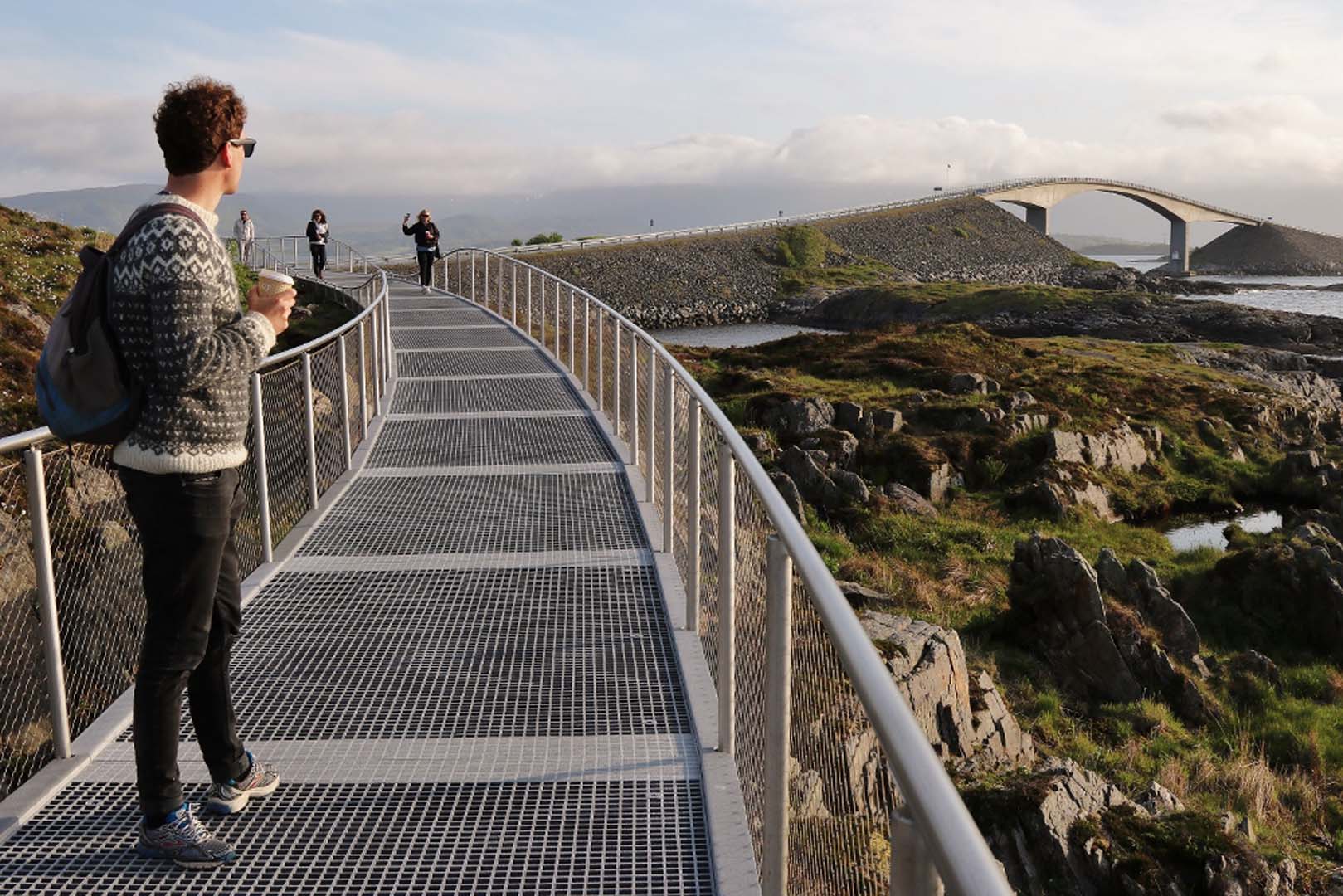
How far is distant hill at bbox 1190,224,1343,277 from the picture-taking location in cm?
13475

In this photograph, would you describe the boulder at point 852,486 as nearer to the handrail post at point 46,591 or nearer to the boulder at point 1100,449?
the boulder at point 1100,449

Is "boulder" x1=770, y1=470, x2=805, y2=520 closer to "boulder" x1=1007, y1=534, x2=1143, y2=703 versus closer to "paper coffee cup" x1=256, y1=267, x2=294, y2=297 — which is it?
"boulder" x1=1007, y1=534, x2=1143, y2=703

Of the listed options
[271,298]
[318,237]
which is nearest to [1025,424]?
[318,237]

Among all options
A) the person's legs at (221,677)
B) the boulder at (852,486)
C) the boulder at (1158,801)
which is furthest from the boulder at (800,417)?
the person's legs at (221,677)

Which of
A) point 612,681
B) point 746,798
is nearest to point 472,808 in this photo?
point 746,798

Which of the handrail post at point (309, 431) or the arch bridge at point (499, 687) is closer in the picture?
the arch bridge at point (499, 687)

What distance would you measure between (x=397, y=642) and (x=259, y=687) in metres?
0.71

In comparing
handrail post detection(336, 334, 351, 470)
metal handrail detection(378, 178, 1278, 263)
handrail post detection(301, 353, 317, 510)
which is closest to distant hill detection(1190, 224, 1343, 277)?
metal handrail detection(378, 178, 1278, 263)

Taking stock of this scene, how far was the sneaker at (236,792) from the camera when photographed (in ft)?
12.3

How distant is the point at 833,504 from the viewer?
18359 mm

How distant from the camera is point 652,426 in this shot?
7.77 meters

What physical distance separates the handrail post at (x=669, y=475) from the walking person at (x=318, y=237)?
2428 cm

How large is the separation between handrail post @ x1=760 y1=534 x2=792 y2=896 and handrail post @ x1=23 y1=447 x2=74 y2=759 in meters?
2.58

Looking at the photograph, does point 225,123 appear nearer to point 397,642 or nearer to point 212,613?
point 212,613
